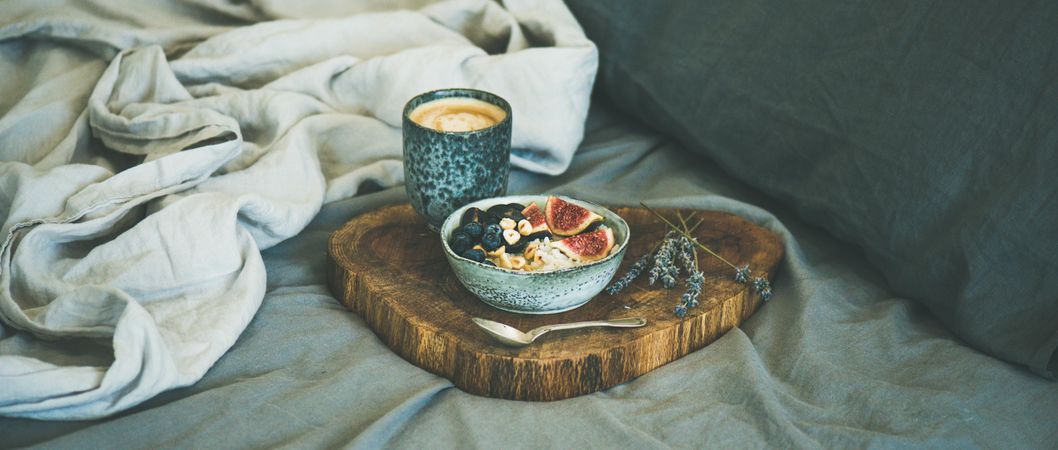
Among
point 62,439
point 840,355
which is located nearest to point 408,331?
point 62,439

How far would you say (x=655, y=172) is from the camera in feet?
5.60

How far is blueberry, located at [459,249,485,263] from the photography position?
1178mm

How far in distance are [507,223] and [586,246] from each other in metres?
0.11

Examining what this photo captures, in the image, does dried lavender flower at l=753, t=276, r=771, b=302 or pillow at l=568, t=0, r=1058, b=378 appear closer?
pillow at l=568, t=0, r=1058, b=378

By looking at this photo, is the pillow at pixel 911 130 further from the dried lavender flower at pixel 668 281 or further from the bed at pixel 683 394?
the dried lavender flower at pixel 668 281

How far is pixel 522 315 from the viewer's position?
1191 millimetres

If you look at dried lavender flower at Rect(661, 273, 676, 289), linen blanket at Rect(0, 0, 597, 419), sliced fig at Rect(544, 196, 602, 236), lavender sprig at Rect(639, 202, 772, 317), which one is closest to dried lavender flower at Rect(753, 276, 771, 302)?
lavender sprig at Rect(639, 202, 772, 317)

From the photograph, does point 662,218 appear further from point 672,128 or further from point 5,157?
point 5,157

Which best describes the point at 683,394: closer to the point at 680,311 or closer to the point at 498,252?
the point at 680,311

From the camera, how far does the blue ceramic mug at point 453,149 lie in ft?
4.29

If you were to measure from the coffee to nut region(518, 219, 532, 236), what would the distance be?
0.18 metres

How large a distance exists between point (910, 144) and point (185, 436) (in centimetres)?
101

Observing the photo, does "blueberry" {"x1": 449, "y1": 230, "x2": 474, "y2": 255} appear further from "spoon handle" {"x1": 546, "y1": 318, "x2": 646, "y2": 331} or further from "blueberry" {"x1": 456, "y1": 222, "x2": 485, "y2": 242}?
"spoon handle" {"x1": 546, "y1": 318, "x2": 646, "y2": 331}

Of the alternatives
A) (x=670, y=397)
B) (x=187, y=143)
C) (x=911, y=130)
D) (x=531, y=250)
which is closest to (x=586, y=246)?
(x=531, y=250)
